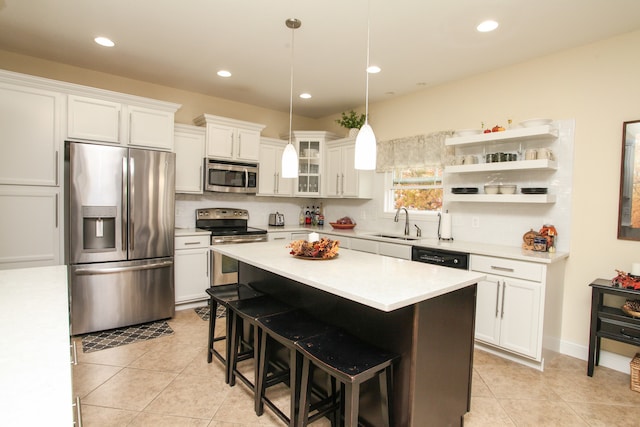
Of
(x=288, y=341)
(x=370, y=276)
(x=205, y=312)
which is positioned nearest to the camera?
(x=288, y=341)

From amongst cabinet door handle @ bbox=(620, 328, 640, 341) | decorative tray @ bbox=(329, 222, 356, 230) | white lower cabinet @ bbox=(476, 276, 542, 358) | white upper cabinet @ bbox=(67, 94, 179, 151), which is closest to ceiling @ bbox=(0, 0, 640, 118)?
white upper cabinet @ bbox=(67, 94, 179, 151)

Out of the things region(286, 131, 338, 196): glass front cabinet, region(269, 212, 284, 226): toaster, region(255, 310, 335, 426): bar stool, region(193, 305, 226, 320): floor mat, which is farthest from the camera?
A: region(269, 212, 284, 226): toaster

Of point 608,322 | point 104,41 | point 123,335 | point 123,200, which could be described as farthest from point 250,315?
point 104,41

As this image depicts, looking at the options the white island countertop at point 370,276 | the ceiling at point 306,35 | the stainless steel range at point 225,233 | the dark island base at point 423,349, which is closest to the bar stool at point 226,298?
the white island countertop at point 370,276

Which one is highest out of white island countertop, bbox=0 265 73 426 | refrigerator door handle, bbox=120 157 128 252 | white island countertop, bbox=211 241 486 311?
refrigerator door handle, bbox=120 157 128 252

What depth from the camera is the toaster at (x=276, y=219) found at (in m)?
5.23

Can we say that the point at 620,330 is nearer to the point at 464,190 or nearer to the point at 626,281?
the point at 626,281

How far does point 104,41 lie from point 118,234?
1757 mm

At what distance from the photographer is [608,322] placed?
258cm

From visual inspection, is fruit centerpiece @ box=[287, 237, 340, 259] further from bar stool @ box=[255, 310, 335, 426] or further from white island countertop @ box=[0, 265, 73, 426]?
white island countertop @ box=[0, 265, 73, 426]

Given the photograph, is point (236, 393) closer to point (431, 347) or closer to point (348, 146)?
point (431, 347)

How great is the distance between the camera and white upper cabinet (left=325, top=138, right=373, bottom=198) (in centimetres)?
472

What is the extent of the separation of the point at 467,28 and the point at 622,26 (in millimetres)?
1169

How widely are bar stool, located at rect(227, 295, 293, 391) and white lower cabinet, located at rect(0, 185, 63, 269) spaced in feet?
6.52
